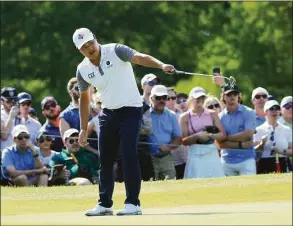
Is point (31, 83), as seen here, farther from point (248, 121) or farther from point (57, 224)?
point (57, 224)

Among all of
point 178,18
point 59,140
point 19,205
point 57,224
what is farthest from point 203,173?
point 178,18

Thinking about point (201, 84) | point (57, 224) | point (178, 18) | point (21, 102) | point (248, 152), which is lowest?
point (57, 224)

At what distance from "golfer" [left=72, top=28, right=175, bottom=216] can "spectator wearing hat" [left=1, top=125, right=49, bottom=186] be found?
4982 mm

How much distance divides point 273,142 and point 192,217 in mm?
8010

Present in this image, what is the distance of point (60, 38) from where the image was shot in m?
36.6

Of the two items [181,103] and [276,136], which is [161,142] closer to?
[276,136]

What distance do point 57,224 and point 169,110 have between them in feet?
27.7

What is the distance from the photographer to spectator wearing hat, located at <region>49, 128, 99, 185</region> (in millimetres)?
17500

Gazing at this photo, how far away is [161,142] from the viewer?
18.1m

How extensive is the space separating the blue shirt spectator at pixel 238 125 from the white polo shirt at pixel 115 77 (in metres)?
6.20

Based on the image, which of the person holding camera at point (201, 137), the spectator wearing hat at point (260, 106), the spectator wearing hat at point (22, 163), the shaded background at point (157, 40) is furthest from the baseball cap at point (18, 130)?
the shaded background at point (157, 40)

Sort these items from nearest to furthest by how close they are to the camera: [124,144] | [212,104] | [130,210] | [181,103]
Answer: [130,210] → [124,144] → [212,104] → [181,103]

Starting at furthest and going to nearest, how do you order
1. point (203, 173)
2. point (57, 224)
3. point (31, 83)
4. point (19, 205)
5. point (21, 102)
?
point (31, 83)
point (21, 102)
point (203, 173)
point (19, 205)
point (57, 224)

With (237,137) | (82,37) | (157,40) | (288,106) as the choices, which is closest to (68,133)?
(237,137)
